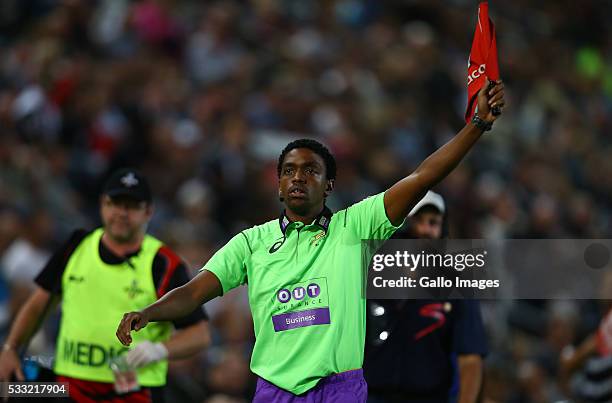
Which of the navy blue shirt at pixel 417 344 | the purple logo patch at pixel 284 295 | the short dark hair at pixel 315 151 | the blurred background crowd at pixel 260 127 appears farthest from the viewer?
the blurred background crowd at pixel 260 127

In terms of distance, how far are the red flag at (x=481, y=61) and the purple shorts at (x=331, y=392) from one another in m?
1.17

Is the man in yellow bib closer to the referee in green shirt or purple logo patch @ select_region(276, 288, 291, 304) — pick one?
the referee in green shirt

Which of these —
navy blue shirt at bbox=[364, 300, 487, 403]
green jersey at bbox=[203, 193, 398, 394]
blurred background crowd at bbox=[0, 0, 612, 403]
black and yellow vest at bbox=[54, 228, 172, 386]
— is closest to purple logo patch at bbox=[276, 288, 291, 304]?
green jersey at bbox=[203, 193, 398, 394]

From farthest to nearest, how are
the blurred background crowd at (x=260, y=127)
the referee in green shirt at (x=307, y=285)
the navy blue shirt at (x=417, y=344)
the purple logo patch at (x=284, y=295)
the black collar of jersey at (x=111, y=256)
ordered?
the blurred background crowd at (x=260, y=127)
the black collar of jersey at (x=111, y=256)
the navy blue shirt at (x=417, y=344)
the purple logo patch at (x=284, y=295)
the referee in green shirt at (x=307, y=285)

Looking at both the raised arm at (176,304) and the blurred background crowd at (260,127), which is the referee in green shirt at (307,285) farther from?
the blurred background crowd at (260,127)

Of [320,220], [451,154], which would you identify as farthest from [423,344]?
[451,154]

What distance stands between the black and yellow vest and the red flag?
255 centimetres

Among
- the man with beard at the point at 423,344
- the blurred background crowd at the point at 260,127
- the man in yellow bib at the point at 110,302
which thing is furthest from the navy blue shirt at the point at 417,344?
the blurred background crowd at the point at 260,127

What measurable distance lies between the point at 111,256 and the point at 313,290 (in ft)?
6.95

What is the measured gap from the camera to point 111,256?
21.5ft

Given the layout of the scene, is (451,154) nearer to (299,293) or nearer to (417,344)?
(299,293)

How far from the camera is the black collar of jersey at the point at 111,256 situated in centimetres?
653

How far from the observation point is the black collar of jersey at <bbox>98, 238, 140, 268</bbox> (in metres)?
6.53

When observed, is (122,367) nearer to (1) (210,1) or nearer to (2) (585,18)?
(1) (210,1)
